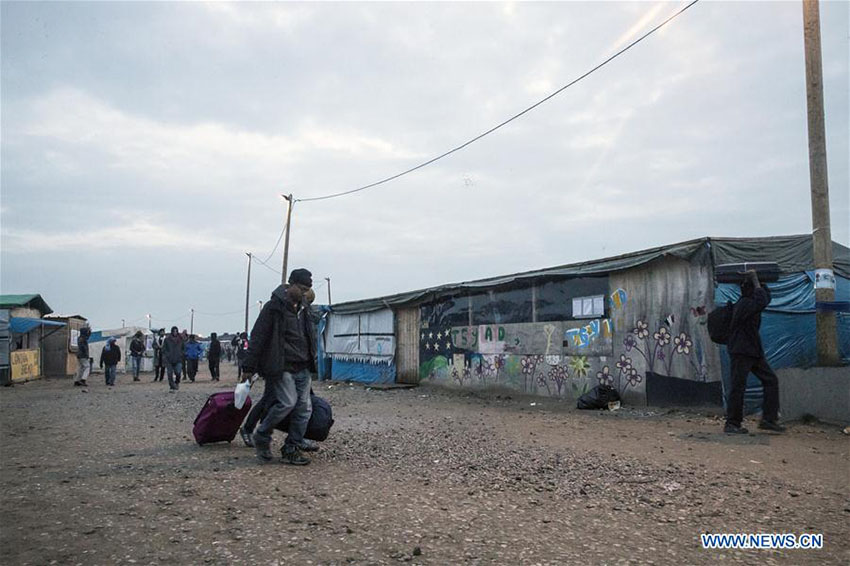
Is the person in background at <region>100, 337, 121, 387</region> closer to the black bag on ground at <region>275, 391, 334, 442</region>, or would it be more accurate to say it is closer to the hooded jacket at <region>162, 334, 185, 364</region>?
the hooded jacket at <region>162, 334, 185, 364</region>

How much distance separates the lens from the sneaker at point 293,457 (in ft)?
17.9

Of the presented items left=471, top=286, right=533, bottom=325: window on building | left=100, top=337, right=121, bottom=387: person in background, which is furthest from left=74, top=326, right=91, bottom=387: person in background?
left=471, top=286, right=533, bottom=325: window on building

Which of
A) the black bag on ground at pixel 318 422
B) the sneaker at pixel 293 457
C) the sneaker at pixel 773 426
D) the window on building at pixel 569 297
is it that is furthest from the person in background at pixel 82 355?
the sneaker at pixel 773 426

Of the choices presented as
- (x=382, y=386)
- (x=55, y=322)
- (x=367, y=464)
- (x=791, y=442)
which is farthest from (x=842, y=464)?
(x=55, y=322)

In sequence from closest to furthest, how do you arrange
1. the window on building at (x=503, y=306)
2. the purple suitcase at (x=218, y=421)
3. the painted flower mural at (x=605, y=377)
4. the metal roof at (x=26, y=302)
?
the purple suitcase at (x=218, y=421) < the painted flower mural at (x=605, y=377) < the window on building at (x=503, y=306) < the metal roof at (x=26, y=302)

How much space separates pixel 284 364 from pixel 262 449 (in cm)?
84

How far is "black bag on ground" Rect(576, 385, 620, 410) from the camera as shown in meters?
10.6

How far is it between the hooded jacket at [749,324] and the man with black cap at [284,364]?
201 inches

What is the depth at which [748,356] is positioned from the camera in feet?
23.3

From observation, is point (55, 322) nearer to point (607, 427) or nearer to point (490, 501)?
point (607, 427)

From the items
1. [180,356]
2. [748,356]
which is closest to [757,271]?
[748,356]

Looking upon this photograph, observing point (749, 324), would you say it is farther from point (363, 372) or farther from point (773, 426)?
point (363, 372)

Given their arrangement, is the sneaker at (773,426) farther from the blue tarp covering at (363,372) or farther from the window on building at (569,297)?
the blue tarp covering at (363,372)

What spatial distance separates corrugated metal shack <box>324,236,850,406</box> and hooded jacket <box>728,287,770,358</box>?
2.10 meters
